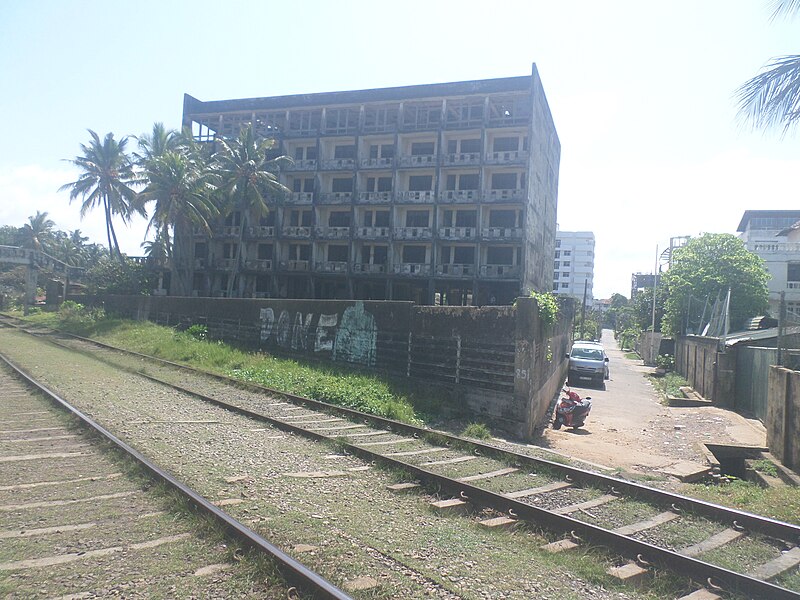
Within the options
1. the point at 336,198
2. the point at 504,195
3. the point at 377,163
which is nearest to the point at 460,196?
the point at 504,195

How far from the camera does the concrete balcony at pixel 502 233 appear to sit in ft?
131

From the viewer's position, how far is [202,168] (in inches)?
1594

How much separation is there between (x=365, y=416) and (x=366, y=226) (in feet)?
113

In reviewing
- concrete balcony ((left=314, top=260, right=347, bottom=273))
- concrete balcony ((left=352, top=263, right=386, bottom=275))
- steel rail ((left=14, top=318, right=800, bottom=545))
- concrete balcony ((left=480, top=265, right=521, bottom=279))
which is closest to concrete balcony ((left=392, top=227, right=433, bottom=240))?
concrete balcony ((left=352, top=263, right=386, bottom=275))

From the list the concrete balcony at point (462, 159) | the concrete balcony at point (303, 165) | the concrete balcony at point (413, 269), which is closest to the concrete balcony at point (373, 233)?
the concrete balcony at point (413, 269)

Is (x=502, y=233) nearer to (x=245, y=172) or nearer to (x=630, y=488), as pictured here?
(x=245, y=172)

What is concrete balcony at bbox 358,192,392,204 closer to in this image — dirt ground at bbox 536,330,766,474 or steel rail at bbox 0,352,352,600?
dirt ground at bbox 536,330,766,474

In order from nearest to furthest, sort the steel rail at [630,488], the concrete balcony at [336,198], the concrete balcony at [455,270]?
1. the steel rail at [630,488]
2. the concrete balcony at [455,270]
3. the concrete balcony at [336,198]

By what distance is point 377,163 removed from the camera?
43.6 m

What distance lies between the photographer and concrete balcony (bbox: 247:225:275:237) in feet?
154

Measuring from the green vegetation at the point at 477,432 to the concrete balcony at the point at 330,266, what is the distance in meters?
33.8

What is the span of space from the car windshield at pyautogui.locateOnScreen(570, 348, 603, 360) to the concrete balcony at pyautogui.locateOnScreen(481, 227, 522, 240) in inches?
603

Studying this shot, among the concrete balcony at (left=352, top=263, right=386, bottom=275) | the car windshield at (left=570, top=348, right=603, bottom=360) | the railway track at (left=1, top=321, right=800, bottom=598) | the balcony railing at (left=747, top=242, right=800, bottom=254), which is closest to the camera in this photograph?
the railway track at (left=1, top=321, right=800, bottom=598)

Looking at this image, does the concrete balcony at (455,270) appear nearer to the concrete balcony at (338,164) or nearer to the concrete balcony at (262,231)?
the concrete balcony at (338,164)
